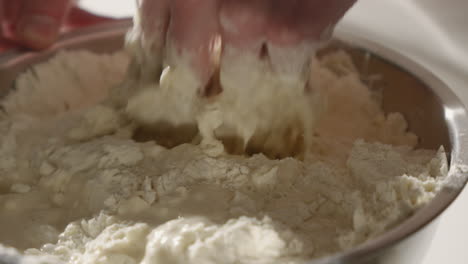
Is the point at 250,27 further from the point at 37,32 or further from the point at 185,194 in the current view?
the point at 37,32

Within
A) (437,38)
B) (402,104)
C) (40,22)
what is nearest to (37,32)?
(40,22)

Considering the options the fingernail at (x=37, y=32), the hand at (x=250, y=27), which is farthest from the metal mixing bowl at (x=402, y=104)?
the hand at (x=250, y=27)

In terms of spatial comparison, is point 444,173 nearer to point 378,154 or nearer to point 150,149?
point 378,154

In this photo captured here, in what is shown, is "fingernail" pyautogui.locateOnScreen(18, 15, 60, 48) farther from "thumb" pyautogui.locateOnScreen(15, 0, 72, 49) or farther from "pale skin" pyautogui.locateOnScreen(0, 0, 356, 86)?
"pale skin" pyautogui.locateOnScreen(0, 0, 356, 86)

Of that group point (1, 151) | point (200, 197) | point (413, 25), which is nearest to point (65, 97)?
point (1, 151)

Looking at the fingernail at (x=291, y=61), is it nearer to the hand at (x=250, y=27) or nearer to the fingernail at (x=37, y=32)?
the hand at (x=250, y=27)
